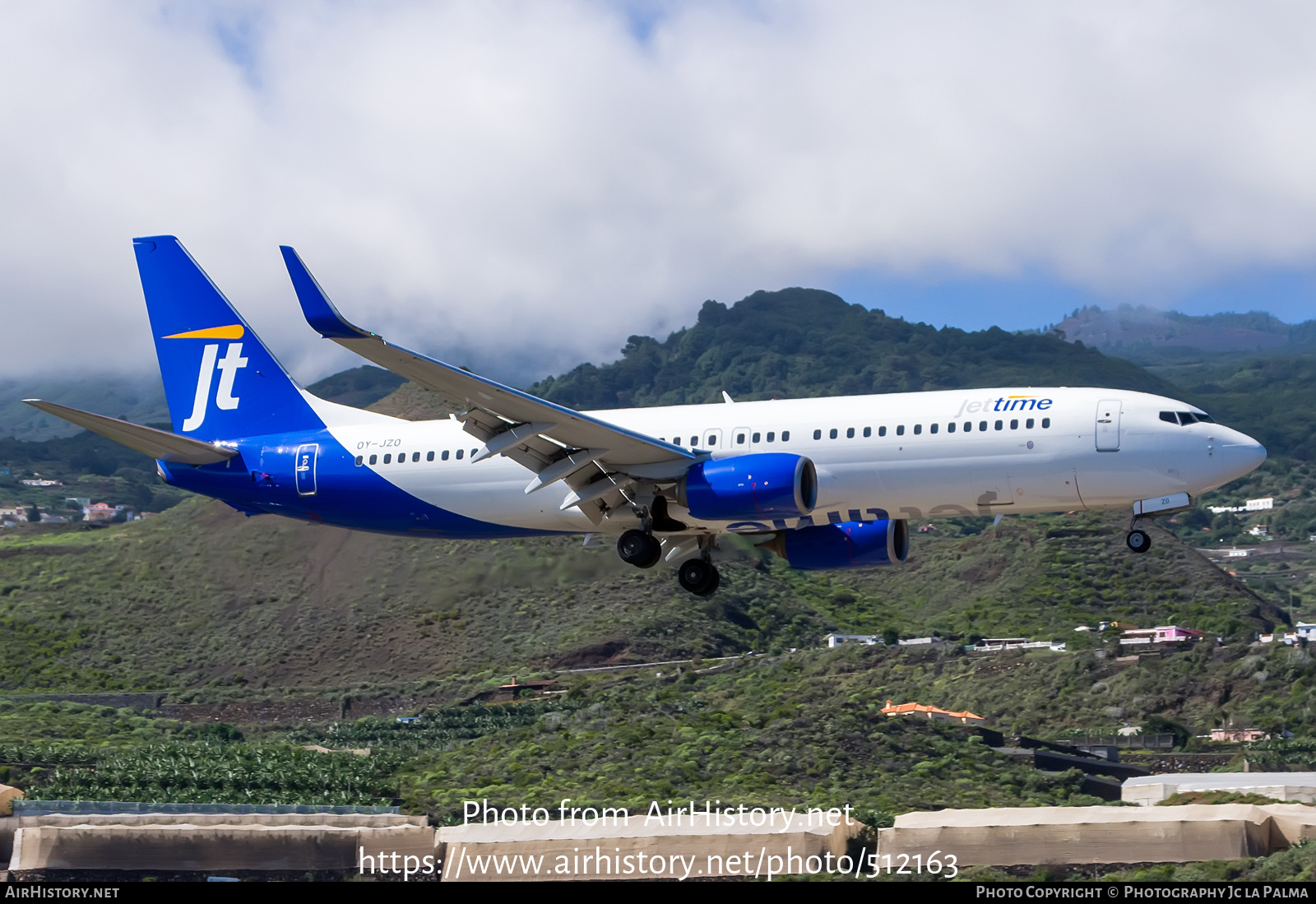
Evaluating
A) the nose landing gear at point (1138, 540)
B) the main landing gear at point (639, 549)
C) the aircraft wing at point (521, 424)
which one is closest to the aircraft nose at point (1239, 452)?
the nose landing gear at point (1138, 540)

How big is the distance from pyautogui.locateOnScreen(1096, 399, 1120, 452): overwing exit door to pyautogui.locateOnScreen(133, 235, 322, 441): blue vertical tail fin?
2074 centimetres

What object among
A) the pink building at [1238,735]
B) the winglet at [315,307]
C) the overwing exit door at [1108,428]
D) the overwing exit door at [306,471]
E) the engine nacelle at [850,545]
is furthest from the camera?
the pink building at [1238,735]

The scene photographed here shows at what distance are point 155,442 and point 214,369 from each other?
405 centimetres

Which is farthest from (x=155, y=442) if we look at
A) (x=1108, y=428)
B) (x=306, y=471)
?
(x=1108, y=428)

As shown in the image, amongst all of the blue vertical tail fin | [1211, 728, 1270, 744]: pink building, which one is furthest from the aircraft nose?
[1211, 728, 1270, 744]: pink building

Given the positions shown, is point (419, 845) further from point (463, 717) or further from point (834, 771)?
point (463, 717)

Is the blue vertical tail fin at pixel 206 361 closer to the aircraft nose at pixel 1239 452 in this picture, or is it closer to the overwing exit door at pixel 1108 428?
the overwing exit door at pixel 1108 428

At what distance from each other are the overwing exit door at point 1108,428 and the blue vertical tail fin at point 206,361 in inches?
817

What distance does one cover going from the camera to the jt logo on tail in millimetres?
42531

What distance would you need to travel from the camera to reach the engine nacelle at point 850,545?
129 ft

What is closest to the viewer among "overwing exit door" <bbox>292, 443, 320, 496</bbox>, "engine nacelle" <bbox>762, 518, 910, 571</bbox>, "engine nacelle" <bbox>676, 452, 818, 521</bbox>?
"engine nacelle" <bbox>676, 452, 818, 521</bbox>

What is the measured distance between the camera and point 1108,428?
34.2 m

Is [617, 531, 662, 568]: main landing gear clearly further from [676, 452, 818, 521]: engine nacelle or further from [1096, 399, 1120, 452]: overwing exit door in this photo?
[1096, 399, 1120, 452]: overwing exit door
